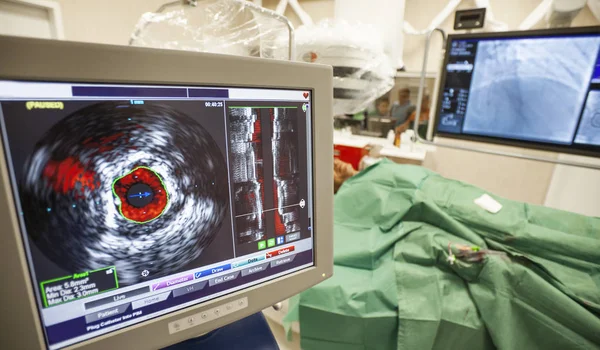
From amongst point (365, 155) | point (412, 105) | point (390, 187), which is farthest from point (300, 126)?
point (412, 105)

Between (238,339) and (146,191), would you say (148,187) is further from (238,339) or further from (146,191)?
(238,339)

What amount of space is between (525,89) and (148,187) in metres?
1.30

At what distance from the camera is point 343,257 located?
897mm

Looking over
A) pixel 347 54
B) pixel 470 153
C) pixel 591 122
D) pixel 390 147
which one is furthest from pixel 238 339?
pixel 470 153

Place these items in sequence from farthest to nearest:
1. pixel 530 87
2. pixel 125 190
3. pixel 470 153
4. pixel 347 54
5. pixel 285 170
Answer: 1. pixel 470 153
2. pixel 530 87
3. pixel 347 54
4. pixel 285 170
5. pixel 125 190

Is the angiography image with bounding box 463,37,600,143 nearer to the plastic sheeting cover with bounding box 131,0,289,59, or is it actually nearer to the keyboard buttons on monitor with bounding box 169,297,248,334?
the plastic sheeting cover with bounding box 131,0,289,59

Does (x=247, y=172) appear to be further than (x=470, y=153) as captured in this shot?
No

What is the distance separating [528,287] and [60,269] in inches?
37.2

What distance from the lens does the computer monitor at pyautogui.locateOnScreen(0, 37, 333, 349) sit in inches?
12.4

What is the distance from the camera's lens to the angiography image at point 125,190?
328 mm

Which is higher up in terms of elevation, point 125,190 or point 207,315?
point 125,190

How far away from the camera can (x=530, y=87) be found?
3.50 feet

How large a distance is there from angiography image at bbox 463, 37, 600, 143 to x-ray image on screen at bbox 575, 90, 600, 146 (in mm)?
20
